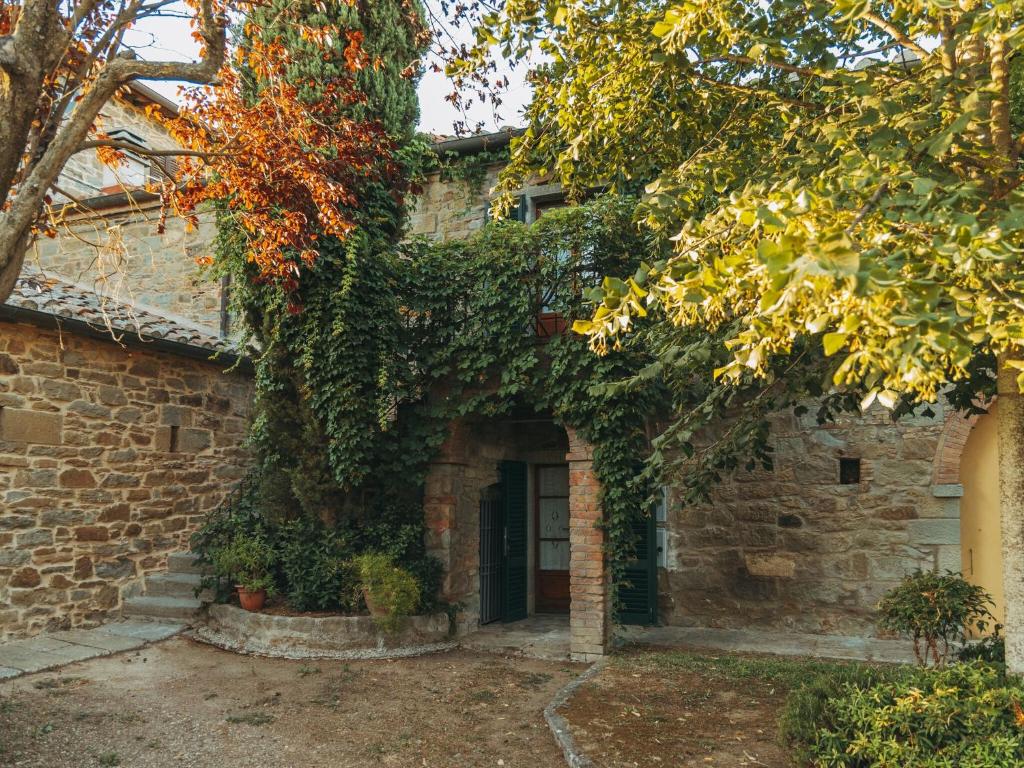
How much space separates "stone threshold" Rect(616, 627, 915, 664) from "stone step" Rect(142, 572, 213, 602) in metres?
4.53

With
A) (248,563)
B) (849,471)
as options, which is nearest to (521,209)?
A: (849,471)

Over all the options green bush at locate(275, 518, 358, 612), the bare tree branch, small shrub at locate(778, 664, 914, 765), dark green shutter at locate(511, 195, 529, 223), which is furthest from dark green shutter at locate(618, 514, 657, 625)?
the bare tree branch

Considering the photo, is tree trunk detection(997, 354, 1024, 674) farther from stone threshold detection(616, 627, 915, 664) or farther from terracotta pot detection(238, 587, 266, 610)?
terracotta pot detection(238, 587, 266, 610)

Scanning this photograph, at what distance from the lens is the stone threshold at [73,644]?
246 inches

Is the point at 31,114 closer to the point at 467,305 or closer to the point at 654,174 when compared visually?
the point at 467,305

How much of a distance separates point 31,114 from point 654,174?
5312 millimetres

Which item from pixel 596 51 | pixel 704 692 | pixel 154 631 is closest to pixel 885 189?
pixel 596 51

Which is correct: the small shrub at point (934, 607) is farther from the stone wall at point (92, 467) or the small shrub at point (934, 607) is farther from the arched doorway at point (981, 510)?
the stone wall at point (92, 467)

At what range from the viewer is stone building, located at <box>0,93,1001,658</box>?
7223 mm

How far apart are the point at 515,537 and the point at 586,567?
90.5 inches

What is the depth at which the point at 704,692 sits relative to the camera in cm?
561

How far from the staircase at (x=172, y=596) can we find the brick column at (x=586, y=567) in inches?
160

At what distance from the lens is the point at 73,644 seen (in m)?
6.95

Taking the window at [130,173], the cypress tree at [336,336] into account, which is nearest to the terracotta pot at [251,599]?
the cypress tree at [336,336]
